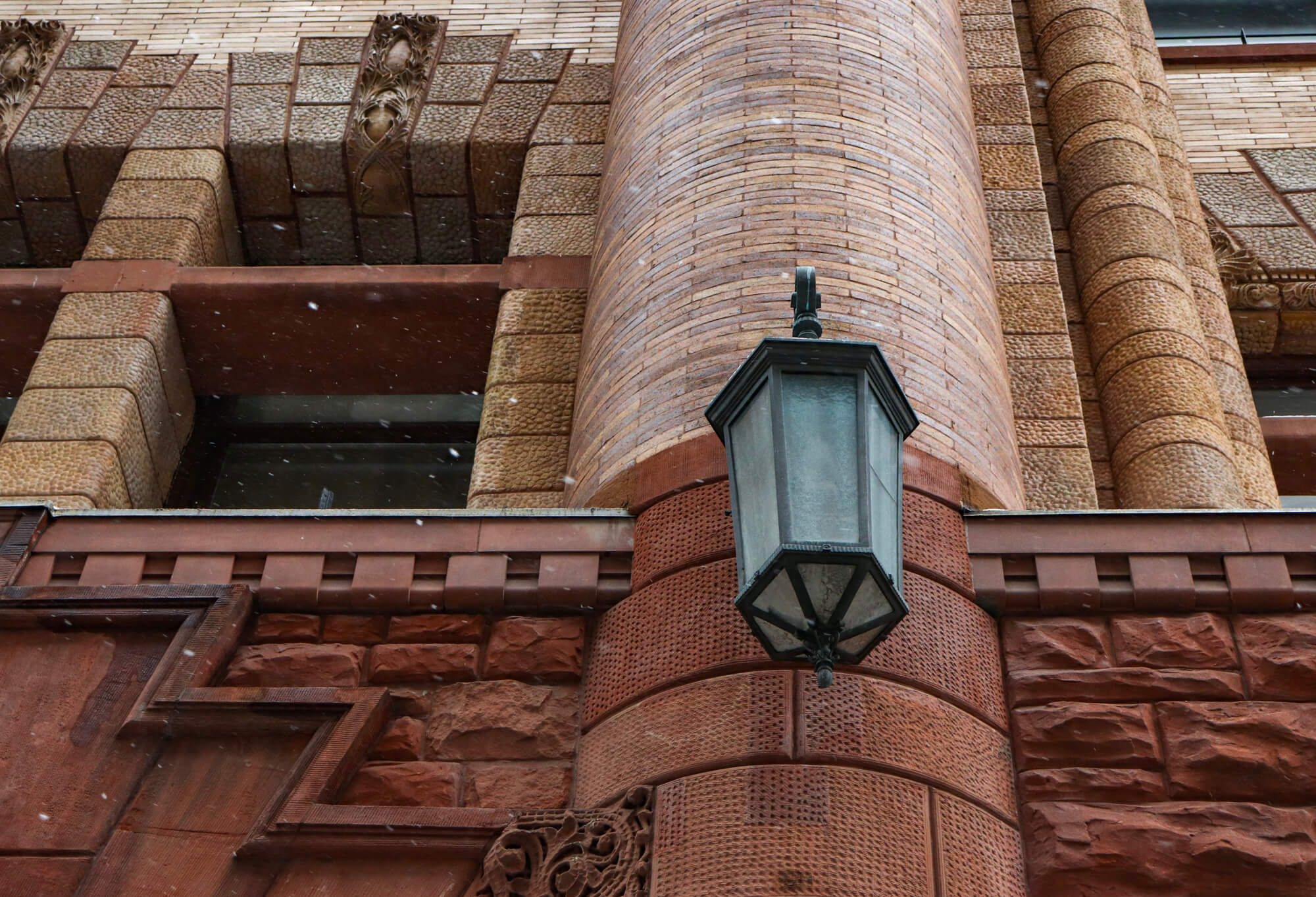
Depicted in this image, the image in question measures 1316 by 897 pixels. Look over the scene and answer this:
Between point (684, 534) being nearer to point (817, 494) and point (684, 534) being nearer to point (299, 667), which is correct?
point (817, 494)

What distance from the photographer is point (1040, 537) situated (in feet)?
18.1

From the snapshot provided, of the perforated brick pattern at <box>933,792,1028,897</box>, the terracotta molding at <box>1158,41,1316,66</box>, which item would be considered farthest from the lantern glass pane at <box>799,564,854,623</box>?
the terracotta molding at <box>1158,41,1316,66</box>

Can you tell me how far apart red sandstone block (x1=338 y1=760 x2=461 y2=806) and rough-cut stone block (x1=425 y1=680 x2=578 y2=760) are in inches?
3.5

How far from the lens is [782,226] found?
20.8 ft

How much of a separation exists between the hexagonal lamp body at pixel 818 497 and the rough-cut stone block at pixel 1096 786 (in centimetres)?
93

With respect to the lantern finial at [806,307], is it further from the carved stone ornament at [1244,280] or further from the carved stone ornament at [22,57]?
the carved stone ornament at [22,57]

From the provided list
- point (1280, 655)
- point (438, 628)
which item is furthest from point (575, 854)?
point (1280, 655)

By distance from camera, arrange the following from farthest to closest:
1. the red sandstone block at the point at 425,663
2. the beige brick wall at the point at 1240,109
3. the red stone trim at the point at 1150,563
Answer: the beige brick wall at the point at 1240,109
the red sandstone block at the point at 425,663
the red stone trim at the point at 1150,563

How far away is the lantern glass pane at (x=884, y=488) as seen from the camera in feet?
14.0

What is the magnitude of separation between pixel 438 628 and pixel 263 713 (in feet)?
2.21

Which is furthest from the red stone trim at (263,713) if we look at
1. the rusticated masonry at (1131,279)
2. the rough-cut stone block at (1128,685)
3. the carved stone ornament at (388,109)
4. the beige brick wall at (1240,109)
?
the beige brick wall at (1240,109)

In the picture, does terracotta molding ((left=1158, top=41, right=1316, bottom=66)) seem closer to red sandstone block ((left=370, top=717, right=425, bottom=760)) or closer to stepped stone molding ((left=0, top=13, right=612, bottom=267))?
stepped stone molding ((left=0, top=13, right=612, bottom=267))

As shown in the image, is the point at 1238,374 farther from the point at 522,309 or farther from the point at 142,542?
the point at 142,542

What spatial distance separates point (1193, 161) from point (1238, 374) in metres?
2.74
